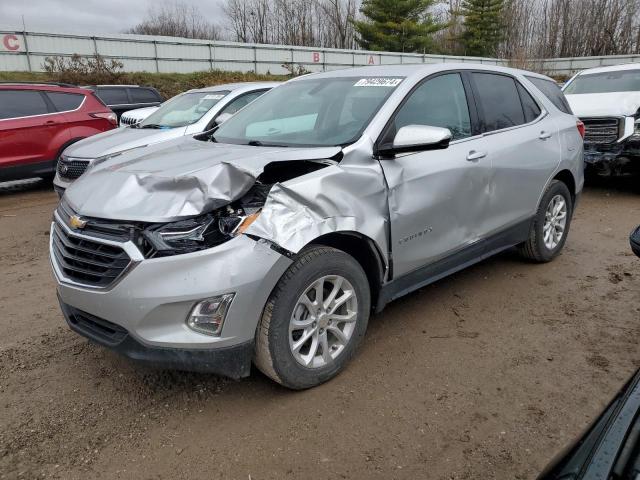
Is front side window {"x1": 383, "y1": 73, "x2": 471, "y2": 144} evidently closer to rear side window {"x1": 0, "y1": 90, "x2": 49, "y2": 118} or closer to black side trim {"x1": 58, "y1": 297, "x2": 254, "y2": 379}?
black side trim {"x1": 58, "y1": 297, "x2": 254, "y2": 379}

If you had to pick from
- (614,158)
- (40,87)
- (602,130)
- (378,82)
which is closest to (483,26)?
(602,130)

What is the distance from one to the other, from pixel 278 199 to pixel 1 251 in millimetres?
4531

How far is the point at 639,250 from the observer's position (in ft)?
8.17

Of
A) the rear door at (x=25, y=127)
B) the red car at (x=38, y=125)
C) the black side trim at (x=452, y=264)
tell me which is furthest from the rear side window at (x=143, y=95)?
the black side trim at (x=452, y=264)

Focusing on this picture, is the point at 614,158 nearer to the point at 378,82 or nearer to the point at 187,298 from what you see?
the point at 378,82

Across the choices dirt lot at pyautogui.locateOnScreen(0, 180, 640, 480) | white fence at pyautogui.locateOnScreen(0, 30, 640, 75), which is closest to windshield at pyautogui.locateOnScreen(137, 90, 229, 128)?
dirt lot at pyautogui.locateOnScreen(0, 180, 640, 480)


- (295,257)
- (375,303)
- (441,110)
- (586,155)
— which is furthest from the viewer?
(586,155)

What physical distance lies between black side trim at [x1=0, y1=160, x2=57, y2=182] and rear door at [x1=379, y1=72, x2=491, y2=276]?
725cm

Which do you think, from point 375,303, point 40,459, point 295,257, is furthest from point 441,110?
point 40,459

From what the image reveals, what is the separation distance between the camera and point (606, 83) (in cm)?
870

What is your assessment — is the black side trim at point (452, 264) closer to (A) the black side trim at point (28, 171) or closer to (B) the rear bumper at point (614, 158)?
(B) the rear bumper at point (614, 158)

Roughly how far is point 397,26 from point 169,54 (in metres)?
20.2

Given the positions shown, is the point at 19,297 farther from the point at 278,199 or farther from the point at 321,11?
the point at 321,11

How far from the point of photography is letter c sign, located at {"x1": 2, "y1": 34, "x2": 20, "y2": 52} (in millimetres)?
21172
